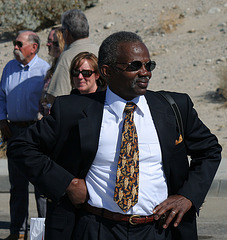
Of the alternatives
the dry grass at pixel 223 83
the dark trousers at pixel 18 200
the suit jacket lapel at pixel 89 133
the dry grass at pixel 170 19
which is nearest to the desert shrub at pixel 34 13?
the dry grass at pixel 170 19

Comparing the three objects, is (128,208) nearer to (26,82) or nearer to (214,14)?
(26,82)

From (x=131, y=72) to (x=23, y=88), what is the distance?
8.56 feet

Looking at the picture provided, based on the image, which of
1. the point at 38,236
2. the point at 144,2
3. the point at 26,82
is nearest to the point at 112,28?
the point at 144,2

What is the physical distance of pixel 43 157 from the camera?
3.09 meters

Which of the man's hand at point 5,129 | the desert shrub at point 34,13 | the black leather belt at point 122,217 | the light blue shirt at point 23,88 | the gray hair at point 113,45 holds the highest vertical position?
the gray hair at point 113,45

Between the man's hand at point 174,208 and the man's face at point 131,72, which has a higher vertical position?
the man's face at point 131,72

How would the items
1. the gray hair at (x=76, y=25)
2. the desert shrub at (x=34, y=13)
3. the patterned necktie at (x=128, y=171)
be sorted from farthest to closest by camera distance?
1. the desert shrub at (x=34, y=13)
2. the gray hair at (x=76, y=25)
3. the patterned necktie at (x=128, y=171)

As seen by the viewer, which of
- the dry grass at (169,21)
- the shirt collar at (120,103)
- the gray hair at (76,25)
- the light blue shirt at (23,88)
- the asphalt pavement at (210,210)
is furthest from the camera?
the dry grass at (169,21)

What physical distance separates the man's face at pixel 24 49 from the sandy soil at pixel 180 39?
549 centimetres

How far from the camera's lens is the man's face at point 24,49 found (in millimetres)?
5633

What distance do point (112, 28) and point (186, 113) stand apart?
14.7 m

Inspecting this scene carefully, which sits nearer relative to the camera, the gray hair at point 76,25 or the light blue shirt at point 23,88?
the gray hair at point 76,25

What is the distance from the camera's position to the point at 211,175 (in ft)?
10.4

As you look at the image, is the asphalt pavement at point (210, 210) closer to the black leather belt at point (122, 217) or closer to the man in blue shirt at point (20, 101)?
the man in blue shirt at point (20, 101)
